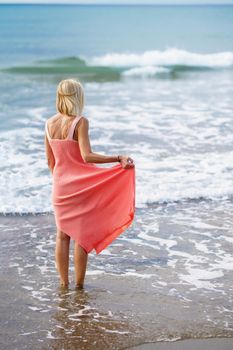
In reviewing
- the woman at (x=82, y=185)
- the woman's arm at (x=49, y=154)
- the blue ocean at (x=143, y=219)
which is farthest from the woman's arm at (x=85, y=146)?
the blue ocean at (x=143, y=219)

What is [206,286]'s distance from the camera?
562 centimetres

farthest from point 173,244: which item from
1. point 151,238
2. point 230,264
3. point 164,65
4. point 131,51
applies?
point 131,51

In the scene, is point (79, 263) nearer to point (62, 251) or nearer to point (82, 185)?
point (62, 251)

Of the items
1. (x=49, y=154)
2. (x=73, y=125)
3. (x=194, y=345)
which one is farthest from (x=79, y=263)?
(x=194, y=345)

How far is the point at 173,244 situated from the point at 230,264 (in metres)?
0.71

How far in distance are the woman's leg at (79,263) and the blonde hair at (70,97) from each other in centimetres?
101

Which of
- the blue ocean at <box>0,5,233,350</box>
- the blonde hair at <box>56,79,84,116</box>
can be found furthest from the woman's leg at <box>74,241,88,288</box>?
the blonde hair at <box>56,79,84,116</box>

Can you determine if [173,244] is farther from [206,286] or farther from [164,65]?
[164,65]

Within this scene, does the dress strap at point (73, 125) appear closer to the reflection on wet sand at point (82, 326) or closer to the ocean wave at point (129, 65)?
the reflection on wet sand at point (82, 326)

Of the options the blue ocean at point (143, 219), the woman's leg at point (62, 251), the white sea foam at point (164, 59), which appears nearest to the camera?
the blue ocean at point (143, 219)

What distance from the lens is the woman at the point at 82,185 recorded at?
5133mm

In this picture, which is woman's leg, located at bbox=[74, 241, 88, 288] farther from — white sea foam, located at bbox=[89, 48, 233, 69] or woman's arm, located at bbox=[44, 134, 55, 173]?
white sea foam, located at bbox=[89, 48, 233, 69]

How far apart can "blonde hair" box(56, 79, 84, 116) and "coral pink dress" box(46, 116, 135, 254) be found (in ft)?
0.63

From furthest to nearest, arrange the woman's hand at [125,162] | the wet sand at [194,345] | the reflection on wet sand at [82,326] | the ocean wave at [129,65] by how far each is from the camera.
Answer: the ocean wave at [129,65] < the woman's hand at [125,162] < the reflection on wet sand at [82,326] < the wet sand at [194,345]
